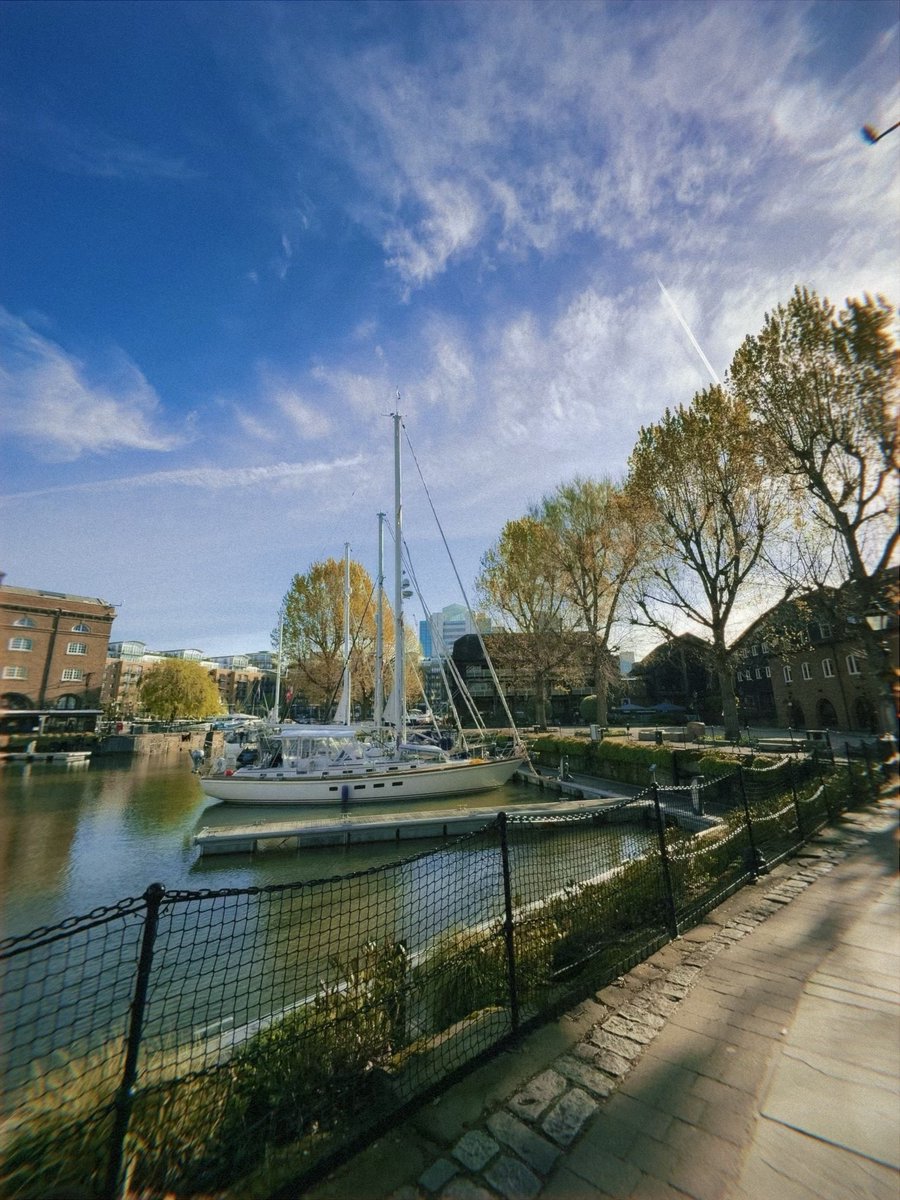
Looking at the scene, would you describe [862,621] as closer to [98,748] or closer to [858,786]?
[858,786]

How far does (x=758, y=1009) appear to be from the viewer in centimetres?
374

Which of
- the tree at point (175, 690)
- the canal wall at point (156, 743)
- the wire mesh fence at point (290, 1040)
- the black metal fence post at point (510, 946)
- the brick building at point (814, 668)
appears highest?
the tree at point (175, 690)

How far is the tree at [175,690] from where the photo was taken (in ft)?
167

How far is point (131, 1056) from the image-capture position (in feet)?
8.05

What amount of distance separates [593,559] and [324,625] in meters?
21.2

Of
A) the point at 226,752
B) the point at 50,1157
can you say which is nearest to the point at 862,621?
the point at 50,1157

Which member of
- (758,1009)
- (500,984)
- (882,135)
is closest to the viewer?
(882,135)

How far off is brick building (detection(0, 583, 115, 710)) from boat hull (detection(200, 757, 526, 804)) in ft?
61.4

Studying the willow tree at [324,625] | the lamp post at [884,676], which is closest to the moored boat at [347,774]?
the willow tree at [324,625]

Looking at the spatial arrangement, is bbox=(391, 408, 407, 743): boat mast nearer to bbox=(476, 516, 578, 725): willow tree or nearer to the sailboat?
the sailboat

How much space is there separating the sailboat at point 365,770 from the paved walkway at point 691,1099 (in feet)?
50.2

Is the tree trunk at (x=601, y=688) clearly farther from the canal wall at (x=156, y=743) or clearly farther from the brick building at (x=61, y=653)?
the brick building at (x=61, y=653)

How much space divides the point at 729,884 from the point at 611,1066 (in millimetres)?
4361

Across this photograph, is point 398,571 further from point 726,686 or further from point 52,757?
point 52,757
